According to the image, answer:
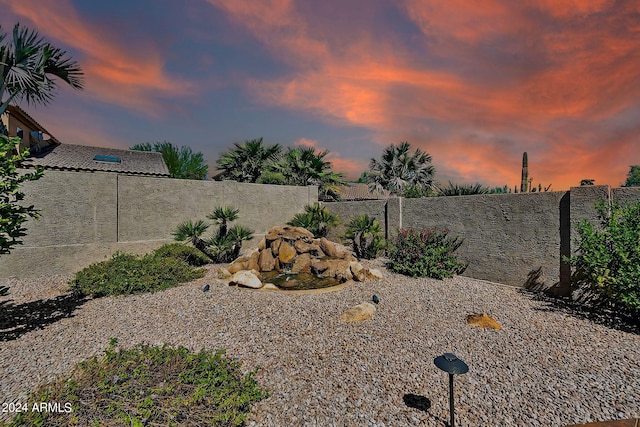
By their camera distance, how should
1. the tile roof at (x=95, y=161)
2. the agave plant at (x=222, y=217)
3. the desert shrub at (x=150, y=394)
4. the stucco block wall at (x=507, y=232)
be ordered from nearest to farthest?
1. the desert shrub at (x=150, y=394)
2. the stucco block wall at (x=507, y=232)
3. the agave plant at (x=222, y=217)
4. the tile roof at (x=95, y=161)

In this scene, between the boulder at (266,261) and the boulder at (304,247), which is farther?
the boulder at (304,247)

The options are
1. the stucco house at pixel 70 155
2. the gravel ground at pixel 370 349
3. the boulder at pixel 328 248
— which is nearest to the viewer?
the gravel ground at pixel 370 349

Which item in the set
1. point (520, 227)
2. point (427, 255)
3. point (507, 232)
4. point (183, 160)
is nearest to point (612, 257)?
point (520, 227)

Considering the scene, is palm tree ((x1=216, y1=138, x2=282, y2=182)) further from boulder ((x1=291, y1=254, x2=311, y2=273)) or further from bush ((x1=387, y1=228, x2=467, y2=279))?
bush ((x1=387, y1=228, x2=467, y2=279))

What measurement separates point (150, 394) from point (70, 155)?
64.9ft

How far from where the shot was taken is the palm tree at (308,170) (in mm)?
14453

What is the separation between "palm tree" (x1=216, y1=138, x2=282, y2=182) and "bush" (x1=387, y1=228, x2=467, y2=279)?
1125 cm

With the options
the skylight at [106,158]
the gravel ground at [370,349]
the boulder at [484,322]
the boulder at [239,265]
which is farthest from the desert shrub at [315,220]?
the skylight at [106,158]

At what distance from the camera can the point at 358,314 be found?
14.8 ft

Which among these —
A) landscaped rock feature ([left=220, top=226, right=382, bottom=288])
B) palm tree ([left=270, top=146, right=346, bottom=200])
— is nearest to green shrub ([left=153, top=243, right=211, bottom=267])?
landscaped rock feature ([left=220, top=226, right=382, bottom=288])

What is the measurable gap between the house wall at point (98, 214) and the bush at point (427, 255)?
6596 millimetres

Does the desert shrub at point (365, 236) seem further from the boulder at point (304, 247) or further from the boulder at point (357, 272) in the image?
the boulder at point (357, 272)

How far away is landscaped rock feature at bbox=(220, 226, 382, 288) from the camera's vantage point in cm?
704

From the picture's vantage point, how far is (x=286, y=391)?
2.74m
